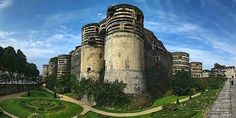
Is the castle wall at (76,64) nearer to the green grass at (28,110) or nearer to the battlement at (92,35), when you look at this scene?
the battlement at (92,35)

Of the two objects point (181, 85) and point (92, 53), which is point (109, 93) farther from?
point (181, 85)

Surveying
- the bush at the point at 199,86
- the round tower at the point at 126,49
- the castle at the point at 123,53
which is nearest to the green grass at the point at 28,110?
the castle at the point at 123,53

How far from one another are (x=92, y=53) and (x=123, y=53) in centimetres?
1174

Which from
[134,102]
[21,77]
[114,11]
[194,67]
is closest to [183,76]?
[134,102]

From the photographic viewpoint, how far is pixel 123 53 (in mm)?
50281

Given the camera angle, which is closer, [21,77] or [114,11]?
[114,11]

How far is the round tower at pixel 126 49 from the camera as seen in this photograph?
50.0 metres

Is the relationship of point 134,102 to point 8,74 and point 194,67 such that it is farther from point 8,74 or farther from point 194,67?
point 194,67

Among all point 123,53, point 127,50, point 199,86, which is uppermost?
point 127,50

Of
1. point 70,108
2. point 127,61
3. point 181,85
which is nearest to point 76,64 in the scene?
point 127,61

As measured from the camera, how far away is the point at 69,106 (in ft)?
159

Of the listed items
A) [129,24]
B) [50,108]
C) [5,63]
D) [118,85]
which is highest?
[129,24]

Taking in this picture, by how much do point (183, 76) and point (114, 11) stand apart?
56.8ft

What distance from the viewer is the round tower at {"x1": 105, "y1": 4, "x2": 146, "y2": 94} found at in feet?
164
